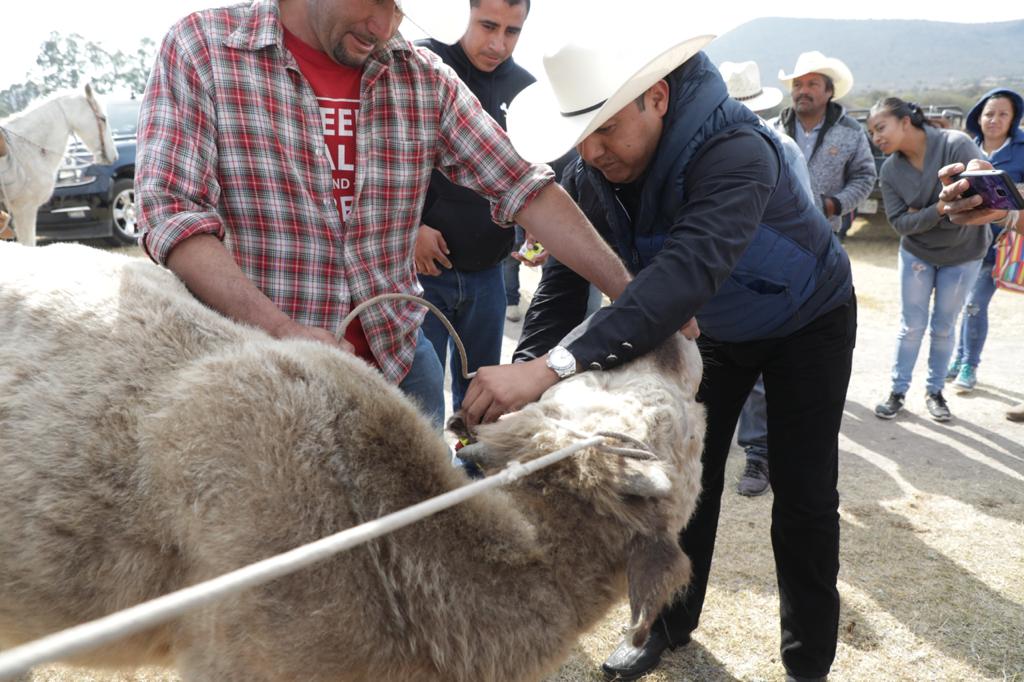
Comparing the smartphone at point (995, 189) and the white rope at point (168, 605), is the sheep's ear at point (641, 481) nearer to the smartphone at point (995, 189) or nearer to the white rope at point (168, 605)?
the white rope at point (168, 605)

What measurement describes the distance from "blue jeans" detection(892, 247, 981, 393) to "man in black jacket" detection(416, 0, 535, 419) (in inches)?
173

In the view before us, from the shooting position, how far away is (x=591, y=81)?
8.50 feet

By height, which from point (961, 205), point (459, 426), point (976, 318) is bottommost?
point (976, 318)

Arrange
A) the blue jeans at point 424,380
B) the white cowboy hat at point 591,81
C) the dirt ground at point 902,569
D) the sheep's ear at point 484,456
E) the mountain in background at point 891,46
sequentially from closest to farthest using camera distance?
the sheep's ear at point 484,456
the white cowboy hat at point 591,81
the blue jeans at point 424,380
the dirt ground at point 902,569
the mountain in background at point 891,46

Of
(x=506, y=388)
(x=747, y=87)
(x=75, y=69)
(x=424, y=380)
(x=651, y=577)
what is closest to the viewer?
(x=651, y=577)

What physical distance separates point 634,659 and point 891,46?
14107cm

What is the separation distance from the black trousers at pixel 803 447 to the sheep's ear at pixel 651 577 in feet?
3.42

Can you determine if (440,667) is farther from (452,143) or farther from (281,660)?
(452,143)

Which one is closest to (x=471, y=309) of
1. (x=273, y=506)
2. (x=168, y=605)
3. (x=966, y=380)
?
(x=273, y=506)

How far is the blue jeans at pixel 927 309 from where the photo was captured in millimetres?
6766

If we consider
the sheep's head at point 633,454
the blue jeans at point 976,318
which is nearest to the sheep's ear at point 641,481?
the sheep's head at point 633,454

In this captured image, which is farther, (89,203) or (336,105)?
(89,203)

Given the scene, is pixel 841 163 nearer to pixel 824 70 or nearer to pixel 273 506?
pixel 824 70

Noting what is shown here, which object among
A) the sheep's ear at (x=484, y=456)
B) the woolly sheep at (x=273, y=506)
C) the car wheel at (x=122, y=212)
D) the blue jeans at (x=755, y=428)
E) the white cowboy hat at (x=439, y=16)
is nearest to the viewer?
the woolly sheep at (x=273, y=506)
